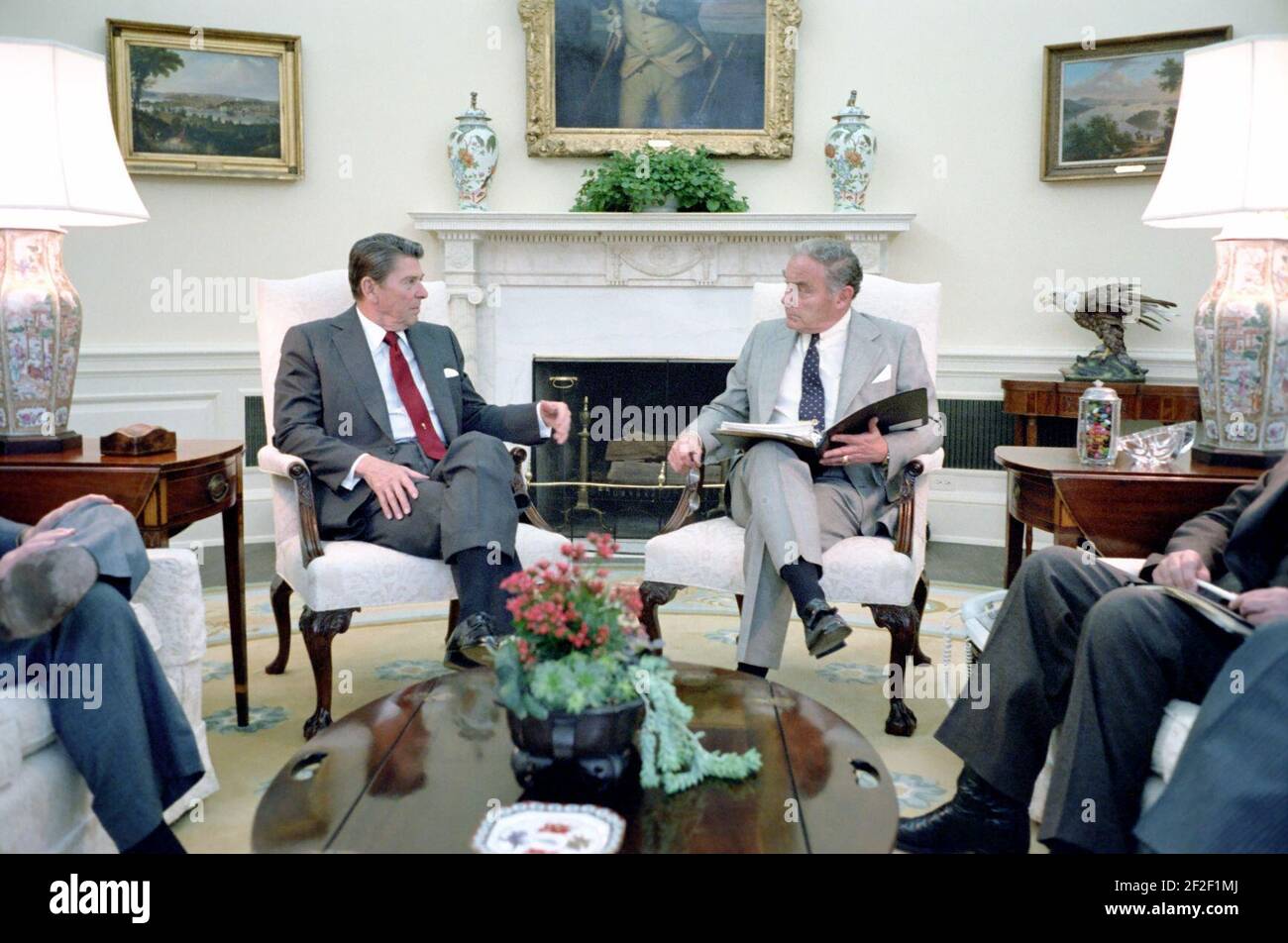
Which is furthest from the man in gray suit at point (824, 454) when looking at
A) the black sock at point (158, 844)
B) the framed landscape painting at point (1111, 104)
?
the framed landscape painting at point (1111, 104)

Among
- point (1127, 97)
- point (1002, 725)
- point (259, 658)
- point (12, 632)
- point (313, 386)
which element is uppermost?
point (1127, 97)

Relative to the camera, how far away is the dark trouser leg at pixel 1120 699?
1993mm

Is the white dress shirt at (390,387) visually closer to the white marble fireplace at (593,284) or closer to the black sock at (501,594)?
the black sock at (501,594)

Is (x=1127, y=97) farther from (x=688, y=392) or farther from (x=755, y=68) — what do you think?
(x=688, y=392)

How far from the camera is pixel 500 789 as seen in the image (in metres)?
1.73

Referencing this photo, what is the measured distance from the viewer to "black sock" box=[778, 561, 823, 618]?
3010 millimetres

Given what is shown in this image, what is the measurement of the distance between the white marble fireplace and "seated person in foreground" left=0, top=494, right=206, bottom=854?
359 centimetres

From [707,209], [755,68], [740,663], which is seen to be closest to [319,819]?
[740,663]

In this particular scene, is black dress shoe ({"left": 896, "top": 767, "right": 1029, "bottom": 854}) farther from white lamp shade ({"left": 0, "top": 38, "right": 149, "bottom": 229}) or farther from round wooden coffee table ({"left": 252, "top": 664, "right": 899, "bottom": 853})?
Result: white lamp shade ({"left": 0, "top": 38, "right": 149, "bottom": 229})

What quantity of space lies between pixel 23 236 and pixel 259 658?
1526 millimetres

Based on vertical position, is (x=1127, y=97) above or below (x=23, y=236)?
above

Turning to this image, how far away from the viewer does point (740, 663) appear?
10.4 ft

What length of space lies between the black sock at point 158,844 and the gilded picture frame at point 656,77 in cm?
422

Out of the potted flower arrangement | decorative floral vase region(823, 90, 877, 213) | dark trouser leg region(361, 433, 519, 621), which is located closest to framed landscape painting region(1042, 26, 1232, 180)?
decorative floral vase region(823, 90, 877, 213)
